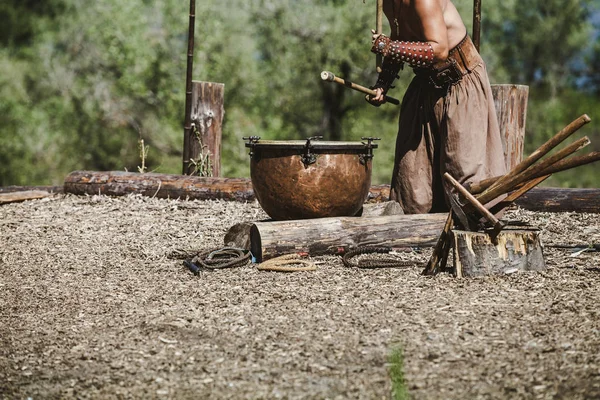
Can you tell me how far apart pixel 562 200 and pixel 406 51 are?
2.75 m

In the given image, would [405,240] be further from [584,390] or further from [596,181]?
[596,181]

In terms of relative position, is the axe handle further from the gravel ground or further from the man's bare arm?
the man's bare arm

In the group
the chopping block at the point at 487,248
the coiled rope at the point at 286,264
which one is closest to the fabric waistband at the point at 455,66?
the chopping block at the point at 487,248

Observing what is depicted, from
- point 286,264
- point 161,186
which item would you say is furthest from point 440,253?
point 161,186

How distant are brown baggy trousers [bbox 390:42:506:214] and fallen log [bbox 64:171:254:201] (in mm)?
2343

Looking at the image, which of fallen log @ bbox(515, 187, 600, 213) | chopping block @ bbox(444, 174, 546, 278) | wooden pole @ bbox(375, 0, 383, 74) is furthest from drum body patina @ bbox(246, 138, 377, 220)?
fallen log @ bbox(515, 187, 600, 213)

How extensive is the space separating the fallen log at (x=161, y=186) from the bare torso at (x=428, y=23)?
2.74m

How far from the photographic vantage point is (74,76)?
1880 centimetres

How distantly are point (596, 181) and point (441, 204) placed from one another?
15250 millimetres

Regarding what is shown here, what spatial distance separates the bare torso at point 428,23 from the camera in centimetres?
516

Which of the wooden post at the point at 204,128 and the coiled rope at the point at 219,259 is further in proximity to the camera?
the wooden post at the point at 204,128

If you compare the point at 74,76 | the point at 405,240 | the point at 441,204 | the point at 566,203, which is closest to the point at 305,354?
the point at 405,240

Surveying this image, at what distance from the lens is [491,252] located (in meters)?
4.52

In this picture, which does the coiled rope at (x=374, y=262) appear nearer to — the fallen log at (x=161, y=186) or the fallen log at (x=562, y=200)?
the fallen log at (x=562, y=200)
